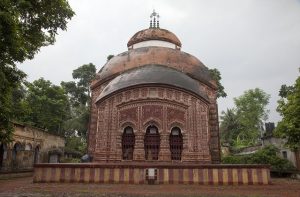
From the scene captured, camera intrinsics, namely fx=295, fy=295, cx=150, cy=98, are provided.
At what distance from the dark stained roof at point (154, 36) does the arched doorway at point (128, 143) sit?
13.2m

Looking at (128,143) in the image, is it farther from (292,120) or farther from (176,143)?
(292,120)

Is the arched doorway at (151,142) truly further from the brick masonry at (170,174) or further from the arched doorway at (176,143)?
the brick masonry at (170,174)

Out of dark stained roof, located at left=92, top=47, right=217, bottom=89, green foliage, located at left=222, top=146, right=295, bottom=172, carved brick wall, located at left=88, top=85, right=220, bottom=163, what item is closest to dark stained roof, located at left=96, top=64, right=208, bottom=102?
carved brick wall, located at left=88, top=85, right=220, bottom=163

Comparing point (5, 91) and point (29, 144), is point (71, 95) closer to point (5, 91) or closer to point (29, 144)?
point (29, 144)

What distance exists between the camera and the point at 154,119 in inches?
728

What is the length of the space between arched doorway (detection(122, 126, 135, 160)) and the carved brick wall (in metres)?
0.37

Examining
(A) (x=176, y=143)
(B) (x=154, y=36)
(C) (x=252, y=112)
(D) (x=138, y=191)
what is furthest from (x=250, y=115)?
(D) (x=138, y=191)

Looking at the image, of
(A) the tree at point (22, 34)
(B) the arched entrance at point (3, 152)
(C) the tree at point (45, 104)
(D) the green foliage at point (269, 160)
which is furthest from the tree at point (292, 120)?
(C) the tree at point (45, 104)

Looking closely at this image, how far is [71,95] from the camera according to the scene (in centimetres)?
4800

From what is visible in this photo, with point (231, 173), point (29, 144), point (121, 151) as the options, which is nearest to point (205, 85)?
point (121, 151)

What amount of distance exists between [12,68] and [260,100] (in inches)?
1741

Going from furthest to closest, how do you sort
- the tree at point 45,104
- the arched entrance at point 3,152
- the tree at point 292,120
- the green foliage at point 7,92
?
the tree at point 45,104 → the arched entrance at point 3,152 → the tree at point 292,120 → the green foliage at point 7,92

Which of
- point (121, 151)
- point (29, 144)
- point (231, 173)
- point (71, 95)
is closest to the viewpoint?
point (231, 173)

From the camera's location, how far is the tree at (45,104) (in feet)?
119
